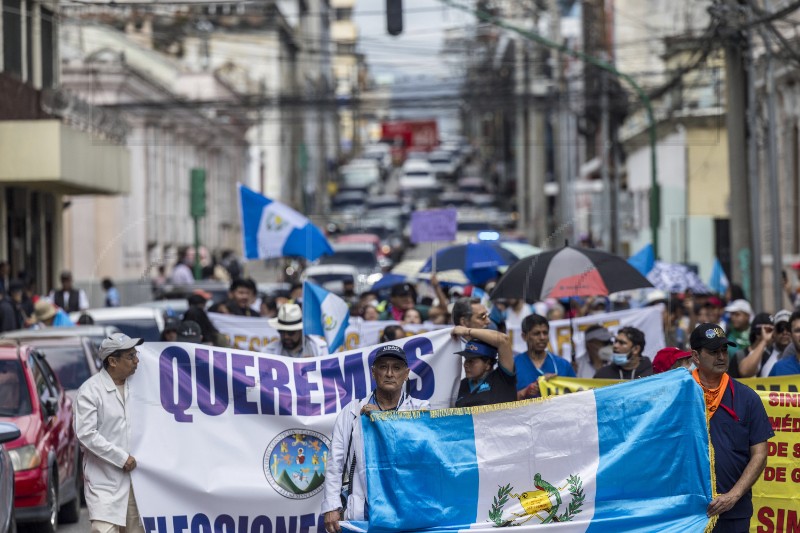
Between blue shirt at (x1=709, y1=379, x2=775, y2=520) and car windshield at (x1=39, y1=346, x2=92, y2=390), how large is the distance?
315 inches

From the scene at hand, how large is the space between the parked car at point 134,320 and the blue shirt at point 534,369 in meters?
8.11

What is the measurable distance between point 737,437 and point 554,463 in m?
0.89

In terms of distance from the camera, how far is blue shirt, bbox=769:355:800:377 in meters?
10.4

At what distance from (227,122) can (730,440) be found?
5081 centimetres

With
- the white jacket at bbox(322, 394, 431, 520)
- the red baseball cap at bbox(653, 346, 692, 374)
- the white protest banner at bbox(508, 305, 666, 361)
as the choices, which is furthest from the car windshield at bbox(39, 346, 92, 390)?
the white jacket at bbox(322, 394, 431, 520)

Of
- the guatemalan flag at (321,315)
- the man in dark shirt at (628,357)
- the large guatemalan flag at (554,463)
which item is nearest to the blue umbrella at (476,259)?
the guatemalan flag at (321,315)

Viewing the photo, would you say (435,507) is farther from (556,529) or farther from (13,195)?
(13,195)

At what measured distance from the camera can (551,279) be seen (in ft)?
40.7

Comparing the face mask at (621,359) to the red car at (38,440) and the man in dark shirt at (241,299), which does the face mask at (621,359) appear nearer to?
the red car at (38,440)

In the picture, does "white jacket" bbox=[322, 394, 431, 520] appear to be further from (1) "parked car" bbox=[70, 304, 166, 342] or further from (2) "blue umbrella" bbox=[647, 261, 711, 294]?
(2) "blue umbrella" bbox=[647, 261, 711, 294]

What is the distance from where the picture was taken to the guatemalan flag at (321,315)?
1240 centimetres

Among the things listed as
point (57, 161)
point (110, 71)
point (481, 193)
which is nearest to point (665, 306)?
point (57, 161)

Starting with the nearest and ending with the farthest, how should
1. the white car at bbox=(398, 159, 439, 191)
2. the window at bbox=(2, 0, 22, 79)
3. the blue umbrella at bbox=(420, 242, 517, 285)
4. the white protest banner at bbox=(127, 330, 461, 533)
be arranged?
1. the white protest banner at bbox=(127, 330, 461, 533)
2. the blue umbrella at bbox=(420, 242, 517, 285)
3. the window at bbox=(2, 0, 22, 79)
4. the white car at bbox=(398, 159, 439, 191)

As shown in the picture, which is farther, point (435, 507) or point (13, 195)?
point (13, 195)
